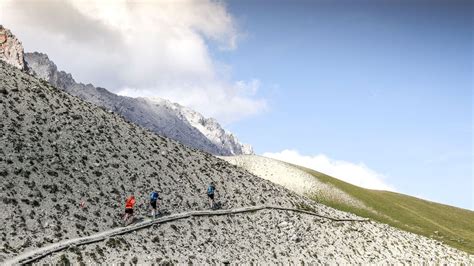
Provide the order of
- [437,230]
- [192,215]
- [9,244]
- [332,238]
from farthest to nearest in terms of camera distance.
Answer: [437,230], [332,238], [192,215], [9,244]

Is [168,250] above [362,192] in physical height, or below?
below

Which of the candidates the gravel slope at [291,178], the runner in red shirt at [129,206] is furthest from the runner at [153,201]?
the gravel slope at [291,178]

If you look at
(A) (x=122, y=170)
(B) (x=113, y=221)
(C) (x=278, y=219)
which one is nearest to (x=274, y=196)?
(C) (x=278, y=219)

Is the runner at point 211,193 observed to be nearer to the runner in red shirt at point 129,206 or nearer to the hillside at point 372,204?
the runner in red shirt at point 129,206

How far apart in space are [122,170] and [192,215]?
9441 mm

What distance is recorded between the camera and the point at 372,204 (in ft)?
411

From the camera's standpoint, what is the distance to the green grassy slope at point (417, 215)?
108938 millimetres

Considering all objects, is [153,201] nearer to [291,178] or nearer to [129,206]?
[129,206]

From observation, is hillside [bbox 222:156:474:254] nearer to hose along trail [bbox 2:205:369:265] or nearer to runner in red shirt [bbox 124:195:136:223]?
hose along trail [bbox 2:205:369:265]

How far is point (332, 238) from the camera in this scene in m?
64.9

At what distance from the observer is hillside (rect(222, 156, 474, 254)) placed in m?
113

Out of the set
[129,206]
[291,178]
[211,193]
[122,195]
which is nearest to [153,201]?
[129,206]

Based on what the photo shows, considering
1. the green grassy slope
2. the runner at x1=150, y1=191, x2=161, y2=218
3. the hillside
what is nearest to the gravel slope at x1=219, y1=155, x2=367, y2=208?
the hillside

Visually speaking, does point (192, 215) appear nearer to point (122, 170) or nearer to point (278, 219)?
point (122, 170)
